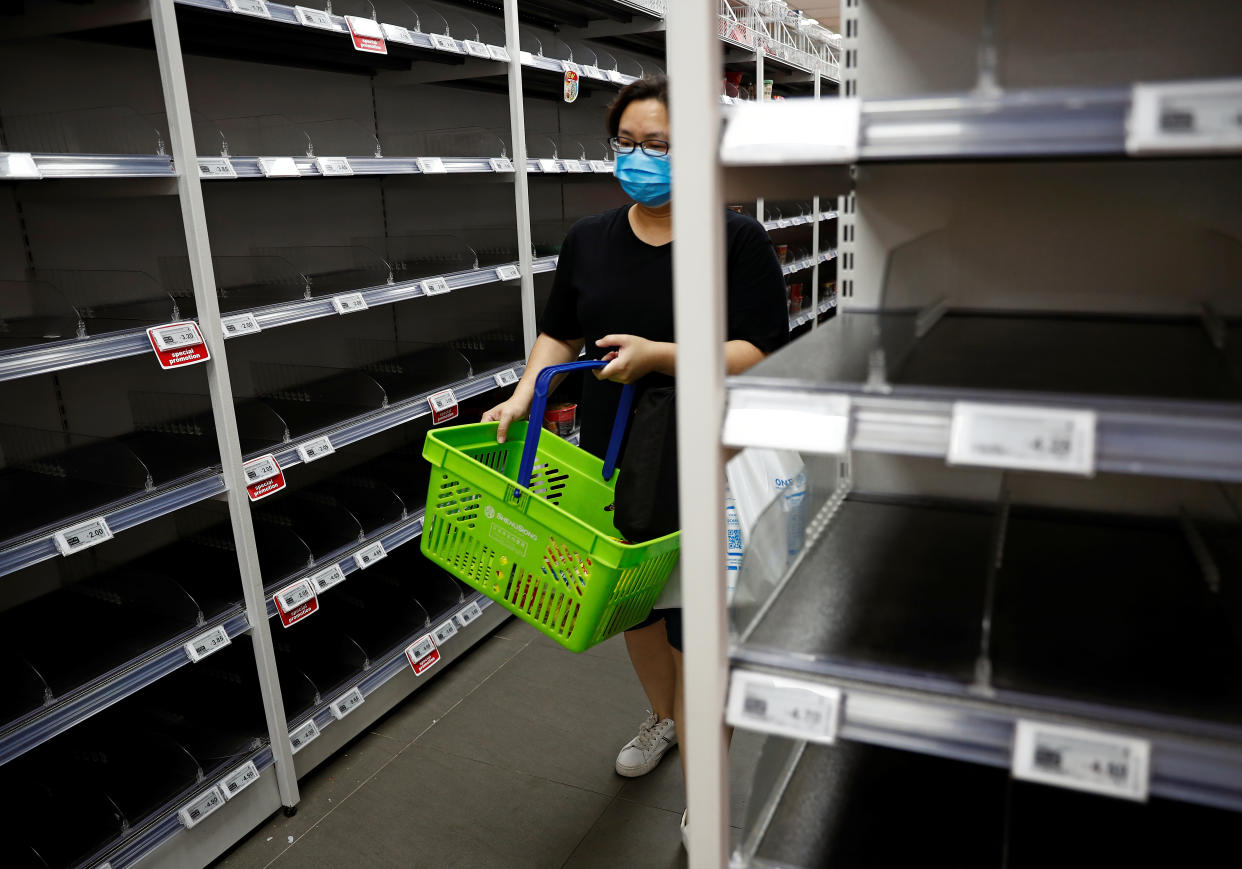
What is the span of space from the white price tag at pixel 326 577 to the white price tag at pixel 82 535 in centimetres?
69

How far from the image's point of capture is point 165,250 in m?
2.72

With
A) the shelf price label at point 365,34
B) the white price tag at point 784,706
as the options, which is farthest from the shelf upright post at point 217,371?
the white price tag at point 784,706

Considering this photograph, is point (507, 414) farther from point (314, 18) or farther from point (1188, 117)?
point (1188, 117)

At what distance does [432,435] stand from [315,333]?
173 cm

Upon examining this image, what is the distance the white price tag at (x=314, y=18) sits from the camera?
2328 millimetres

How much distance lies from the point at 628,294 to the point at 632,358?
0.40 metres

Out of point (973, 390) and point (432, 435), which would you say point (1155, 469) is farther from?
point (432, 435)

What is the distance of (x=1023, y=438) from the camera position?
88cm

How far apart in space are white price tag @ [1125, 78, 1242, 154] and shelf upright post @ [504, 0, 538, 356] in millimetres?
2660

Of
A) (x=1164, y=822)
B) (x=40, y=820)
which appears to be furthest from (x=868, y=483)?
(x=40, y=820)

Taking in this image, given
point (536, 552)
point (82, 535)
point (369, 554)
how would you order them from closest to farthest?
point (536, 552), point (82, 535), point (369, 554)

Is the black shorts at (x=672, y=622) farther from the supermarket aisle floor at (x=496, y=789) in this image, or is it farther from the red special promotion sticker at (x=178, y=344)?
the red special promotion sticker at (x=178, y=344)

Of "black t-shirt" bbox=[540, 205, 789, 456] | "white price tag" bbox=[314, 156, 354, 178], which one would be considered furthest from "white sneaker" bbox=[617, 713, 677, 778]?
"white price tag" bbox=[314, 156, 354, 178]

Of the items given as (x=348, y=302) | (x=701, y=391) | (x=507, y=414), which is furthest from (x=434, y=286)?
(x=701, y=391)
